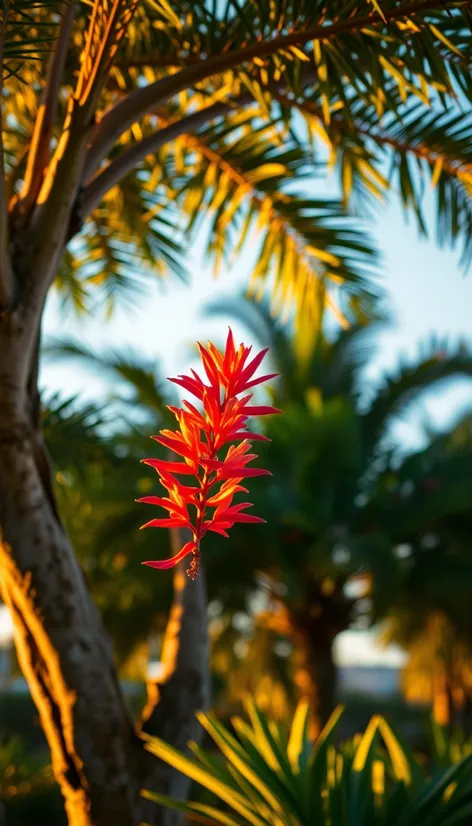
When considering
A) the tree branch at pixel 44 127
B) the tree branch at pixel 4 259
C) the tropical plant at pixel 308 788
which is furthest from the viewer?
the tropical plant at pixel 308 788

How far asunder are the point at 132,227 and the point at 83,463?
4.56 feet

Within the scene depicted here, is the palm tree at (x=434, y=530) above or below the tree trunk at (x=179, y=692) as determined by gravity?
below

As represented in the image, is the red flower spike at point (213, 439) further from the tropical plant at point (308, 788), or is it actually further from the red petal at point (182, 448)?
the tropical plant at point (308, 788)

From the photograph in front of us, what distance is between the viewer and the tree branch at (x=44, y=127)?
275cm

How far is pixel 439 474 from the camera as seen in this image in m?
9.16

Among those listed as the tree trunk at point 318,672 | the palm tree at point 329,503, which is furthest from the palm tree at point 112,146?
the tree trunk at point 318,672

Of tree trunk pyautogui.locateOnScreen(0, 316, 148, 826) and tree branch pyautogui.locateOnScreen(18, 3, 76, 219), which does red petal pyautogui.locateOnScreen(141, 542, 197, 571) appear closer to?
tree trunk pyautogui.locateOnScreen(0, 316, 148, 826)

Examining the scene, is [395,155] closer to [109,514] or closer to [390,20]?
[390,20]

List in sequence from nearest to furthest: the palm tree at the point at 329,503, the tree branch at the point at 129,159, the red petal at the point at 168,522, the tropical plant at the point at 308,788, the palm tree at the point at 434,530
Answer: the red petal at the point at 168,522 → the tree branch at the point at 129,159 → the tropical plant at the point at 308,788 → the palm tree at the point at 329,503 → the palm tree at the point at 434,530

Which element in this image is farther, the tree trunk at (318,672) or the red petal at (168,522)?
the tree trunk at (318,672)

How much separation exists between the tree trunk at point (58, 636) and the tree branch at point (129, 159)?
505 millimetres

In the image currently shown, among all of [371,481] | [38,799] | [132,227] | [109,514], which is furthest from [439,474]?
[132,227]

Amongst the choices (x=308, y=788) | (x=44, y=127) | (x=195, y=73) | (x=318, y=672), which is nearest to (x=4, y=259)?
(x=44, y=127)

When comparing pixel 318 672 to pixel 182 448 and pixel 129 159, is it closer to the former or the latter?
pixel 129 159
